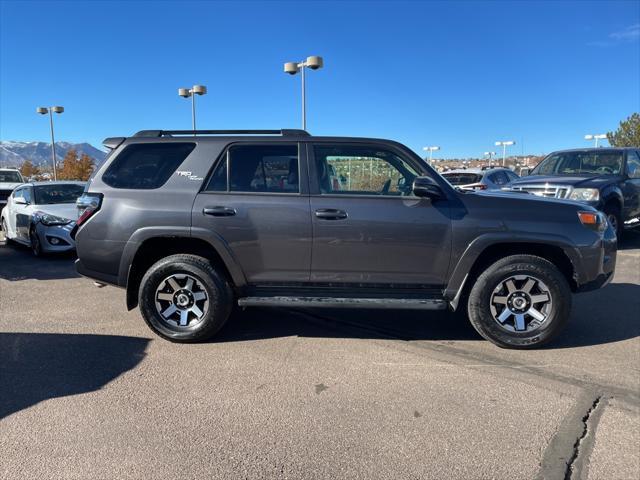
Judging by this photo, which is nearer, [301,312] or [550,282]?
[550,282]

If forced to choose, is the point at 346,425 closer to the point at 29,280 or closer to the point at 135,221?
the point at 135,221

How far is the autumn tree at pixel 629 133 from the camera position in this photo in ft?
98.5

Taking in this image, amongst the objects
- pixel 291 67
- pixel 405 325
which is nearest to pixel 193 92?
pixel 291 67

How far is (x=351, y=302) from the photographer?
432 centimetres

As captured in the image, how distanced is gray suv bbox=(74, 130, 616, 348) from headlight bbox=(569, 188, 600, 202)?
4.42 metres

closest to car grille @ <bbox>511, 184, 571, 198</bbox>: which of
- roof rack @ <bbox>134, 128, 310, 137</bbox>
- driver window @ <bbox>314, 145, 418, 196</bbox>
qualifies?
driver window @ <bbox>314, 145, 418, 196</bbox>

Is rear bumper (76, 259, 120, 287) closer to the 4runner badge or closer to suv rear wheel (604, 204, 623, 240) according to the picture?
the 4runner badge

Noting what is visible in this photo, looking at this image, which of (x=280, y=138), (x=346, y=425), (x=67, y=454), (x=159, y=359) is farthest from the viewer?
(x=280, y=138)

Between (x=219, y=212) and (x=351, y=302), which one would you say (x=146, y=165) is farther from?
(x=351, y=302)

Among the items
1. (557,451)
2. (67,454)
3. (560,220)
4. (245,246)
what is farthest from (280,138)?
(557,451)

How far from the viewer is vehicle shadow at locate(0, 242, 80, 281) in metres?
7.39

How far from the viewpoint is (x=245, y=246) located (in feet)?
14.4

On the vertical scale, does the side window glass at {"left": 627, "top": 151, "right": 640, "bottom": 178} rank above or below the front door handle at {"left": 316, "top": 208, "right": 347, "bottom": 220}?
above

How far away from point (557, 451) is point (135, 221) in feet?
12.1
